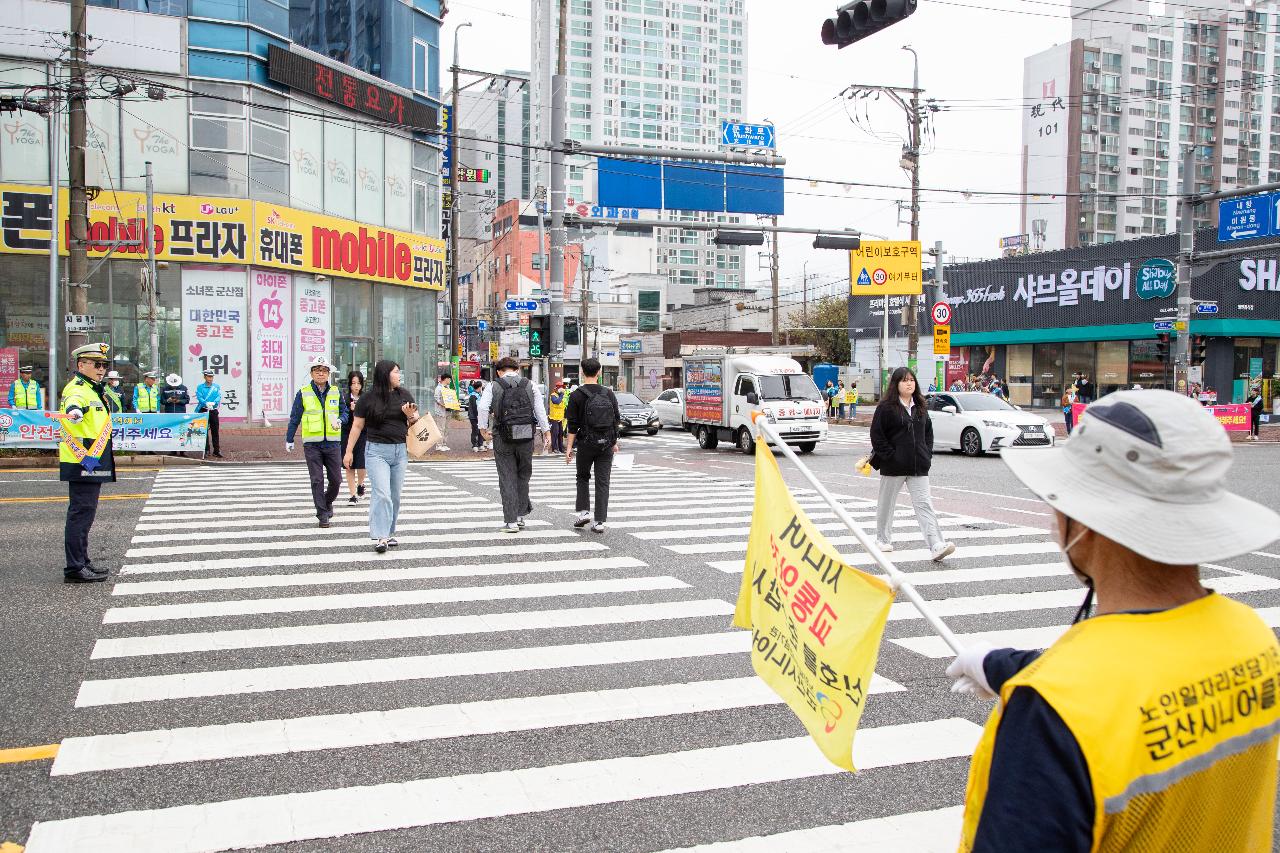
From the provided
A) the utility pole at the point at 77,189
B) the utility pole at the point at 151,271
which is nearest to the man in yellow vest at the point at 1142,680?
the utility pole at the point at 77,189

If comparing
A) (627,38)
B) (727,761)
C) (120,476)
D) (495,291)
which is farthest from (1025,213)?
(727,761)

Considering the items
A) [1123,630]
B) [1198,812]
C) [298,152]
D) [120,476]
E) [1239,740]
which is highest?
[298,152]

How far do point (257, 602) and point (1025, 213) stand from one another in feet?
375

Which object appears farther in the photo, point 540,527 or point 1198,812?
point 540,527

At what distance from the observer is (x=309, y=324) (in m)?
30.0

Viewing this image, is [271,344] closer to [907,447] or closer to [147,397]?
[147,397]

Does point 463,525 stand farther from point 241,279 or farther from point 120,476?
point 241,279

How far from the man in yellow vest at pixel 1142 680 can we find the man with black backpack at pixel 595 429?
9.68 m

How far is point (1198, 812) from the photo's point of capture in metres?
1.71

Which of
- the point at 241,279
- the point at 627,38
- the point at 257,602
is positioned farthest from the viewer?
the point at 627,38

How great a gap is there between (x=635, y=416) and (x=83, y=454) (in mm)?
27063

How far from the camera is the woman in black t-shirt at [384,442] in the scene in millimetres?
10172

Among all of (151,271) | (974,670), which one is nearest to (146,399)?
(151,271)

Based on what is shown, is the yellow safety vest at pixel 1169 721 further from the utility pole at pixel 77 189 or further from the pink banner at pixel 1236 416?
the pink banner at pixel 1236 416
